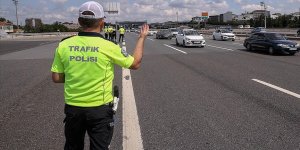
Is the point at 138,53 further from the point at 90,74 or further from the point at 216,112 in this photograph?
the point at 216,112

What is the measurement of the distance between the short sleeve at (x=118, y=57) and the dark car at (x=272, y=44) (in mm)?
19009

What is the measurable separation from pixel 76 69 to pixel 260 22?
126m

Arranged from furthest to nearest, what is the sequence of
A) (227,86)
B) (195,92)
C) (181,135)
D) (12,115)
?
(227,86) → (195,92) → (12,115) → (181,135)

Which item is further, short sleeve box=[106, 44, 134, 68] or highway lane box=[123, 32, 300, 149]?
highway lane box=[123, 32, 300, 149]

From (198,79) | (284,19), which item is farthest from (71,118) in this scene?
(284,19)

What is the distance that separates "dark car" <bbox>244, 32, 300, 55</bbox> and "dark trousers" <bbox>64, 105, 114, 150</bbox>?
1917 centimetres

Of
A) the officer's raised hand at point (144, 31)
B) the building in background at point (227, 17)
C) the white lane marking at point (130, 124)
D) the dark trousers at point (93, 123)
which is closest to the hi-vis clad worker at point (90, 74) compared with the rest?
the dark trousers at point (93, 123)

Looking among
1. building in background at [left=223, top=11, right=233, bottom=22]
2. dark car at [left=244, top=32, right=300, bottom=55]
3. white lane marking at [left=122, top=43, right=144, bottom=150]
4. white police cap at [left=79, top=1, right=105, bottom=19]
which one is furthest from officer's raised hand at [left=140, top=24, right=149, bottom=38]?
building in background at [left=223, top=11, right=233, bottom=22]

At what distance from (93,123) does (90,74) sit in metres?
0.40

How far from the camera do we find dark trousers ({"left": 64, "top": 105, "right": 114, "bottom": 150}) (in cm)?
291

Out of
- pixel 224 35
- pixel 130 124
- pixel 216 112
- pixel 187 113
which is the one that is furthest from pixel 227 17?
pixel 130 124

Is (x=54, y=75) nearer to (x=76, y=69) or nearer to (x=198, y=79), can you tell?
(x=76, y=69)

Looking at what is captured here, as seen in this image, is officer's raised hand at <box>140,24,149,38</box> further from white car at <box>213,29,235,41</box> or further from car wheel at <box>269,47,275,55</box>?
white car at <box>213,29,235,41</box>

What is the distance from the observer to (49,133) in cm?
550
